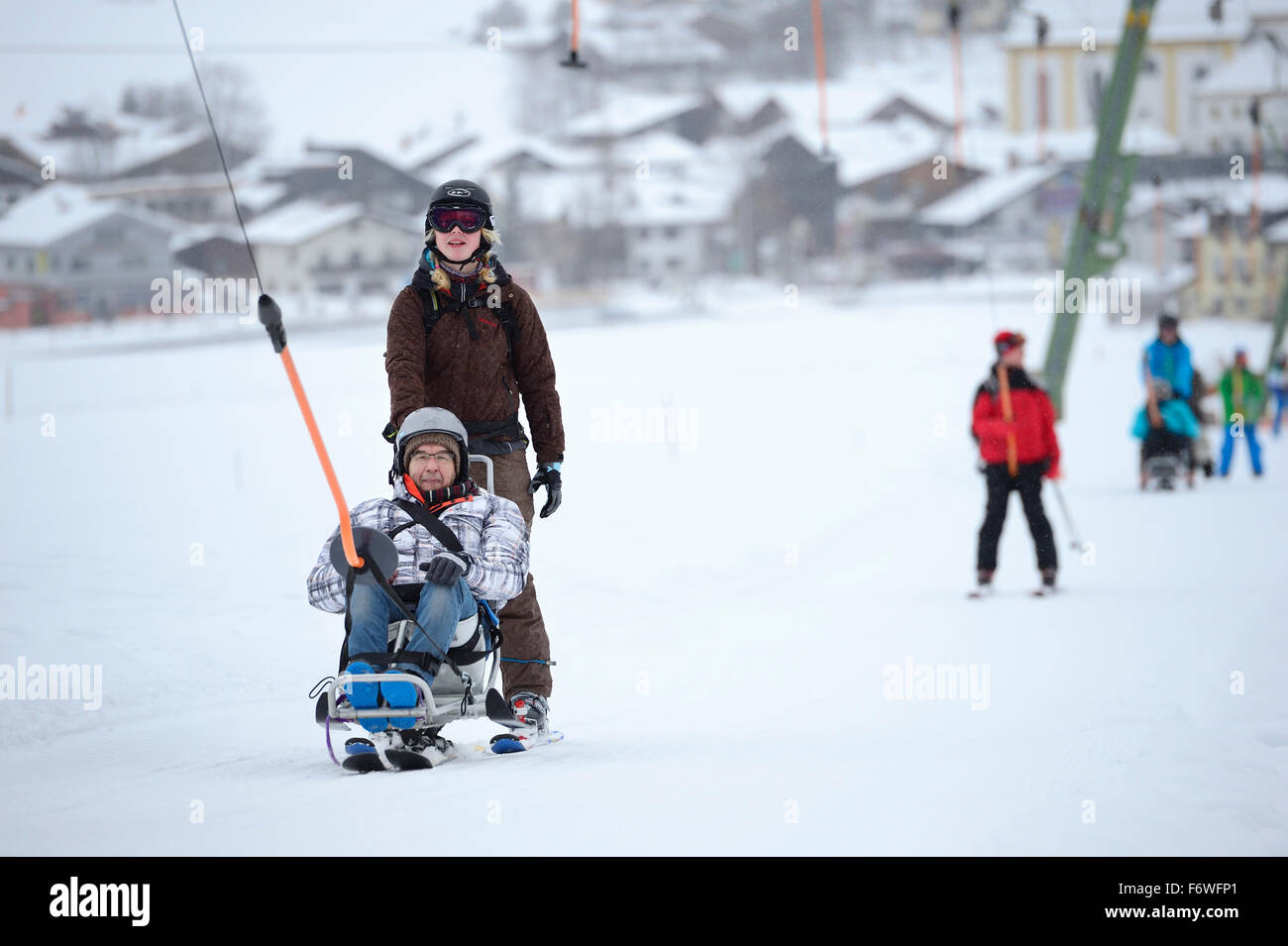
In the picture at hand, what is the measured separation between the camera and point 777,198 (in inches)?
3059

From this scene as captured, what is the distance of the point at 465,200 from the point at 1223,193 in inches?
2643

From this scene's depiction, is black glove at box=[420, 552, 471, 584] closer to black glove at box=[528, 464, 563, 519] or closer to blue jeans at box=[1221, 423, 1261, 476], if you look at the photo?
black glove at box=[528, 464, 563, 519]

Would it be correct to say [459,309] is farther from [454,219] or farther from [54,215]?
[54,215]

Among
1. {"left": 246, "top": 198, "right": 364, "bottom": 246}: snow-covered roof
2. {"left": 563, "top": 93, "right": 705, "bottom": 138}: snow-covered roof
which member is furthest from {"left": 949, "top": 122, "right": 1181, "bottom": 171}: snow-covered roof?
{"left": 246, "top": 198, "right": 364, "bottom": 246}: snow-covered roof

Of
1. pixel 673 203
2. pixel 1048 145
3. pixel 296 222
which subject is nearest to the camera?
pixel 296 222

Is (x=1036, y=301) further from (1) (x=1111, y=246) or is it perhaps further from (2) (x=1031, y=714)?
(2) (x=1031, y=714)

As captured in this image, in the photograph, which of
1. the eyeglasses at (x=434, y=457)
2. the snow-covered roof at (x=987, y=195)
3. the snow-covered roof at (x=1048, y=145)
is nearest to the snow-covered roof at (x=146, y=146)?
the snow-covered roof at (x=987, y=195)

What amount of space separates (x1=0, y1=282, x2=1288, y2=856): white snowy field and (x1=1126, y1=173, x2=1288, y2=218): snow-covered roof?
48.2 metres

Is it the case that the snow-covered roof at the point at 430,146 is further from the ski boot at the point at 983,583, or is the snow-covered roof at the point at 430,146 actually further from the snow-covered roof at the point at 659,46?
the ski boot at the point at 983,583

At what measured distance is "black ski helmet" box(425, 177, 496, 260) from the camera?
5555mm

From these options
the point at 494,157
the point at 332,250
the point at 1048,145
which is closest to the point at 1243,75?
the point at 1048,145

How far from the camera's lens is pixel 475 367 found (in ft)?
18.8
